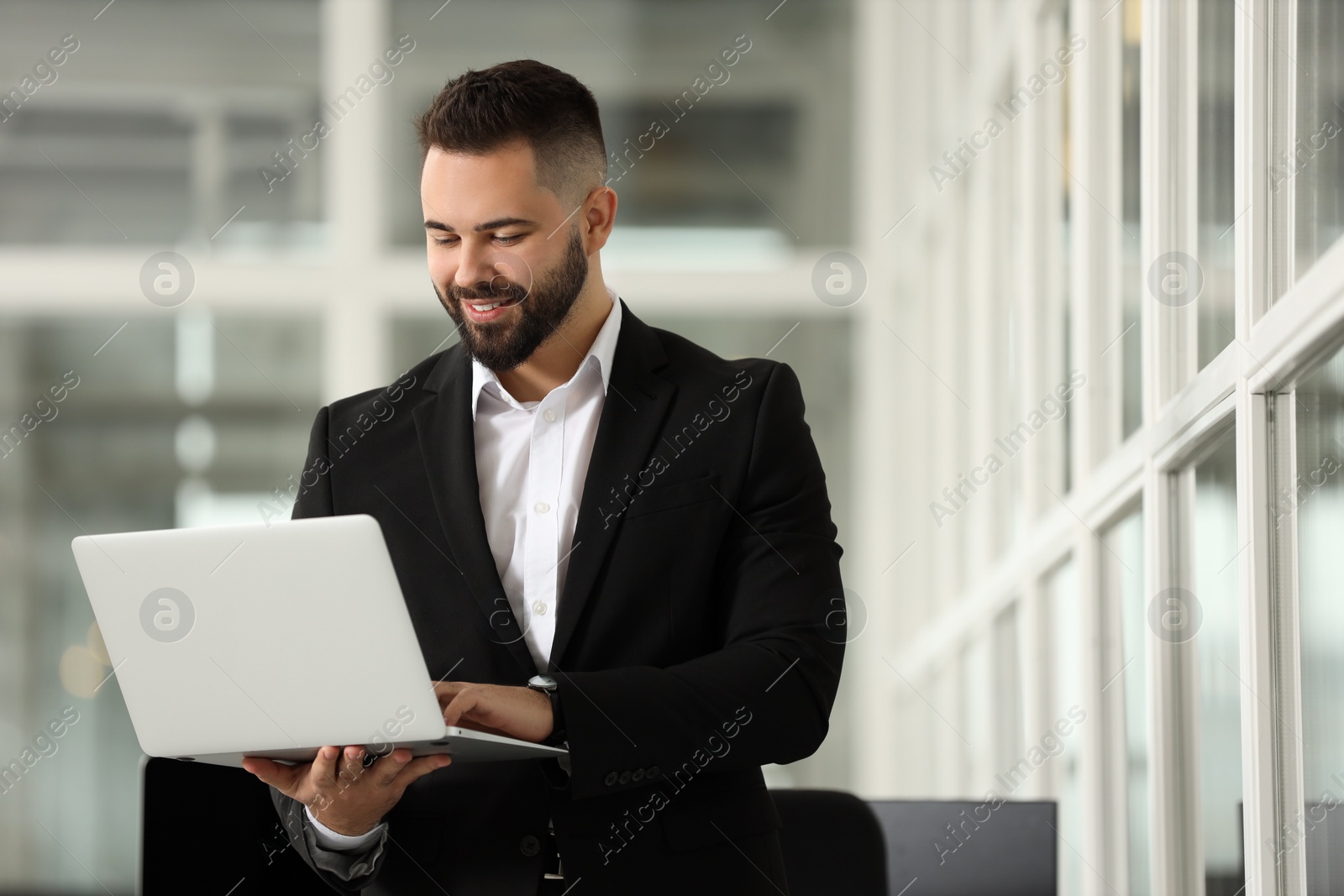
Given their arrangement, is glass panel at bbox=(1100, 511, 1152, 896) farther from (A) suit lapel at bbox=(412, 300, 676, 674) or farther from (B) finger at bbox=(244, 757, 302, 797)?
(B) finger at bbox=(244, 757, 302, 797)

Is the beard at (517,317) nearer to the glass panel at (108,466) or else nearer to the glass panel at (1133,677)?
the glass panel at (1133,677)

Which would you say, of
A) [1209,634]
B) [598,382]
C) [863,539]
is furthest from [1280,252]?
[863,539]

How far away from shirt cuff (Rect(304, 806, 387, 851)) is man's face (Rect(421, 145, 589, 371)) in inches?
21.4

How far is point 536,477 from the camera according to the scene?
5.47ft

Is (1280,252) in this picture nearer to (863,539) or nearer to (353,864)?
(353,864)

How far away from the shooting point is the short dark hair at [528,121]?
5.43 feet

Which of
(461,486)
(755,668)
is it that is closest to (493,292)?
(461,486)

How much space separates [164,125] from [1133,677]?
5.13 meters

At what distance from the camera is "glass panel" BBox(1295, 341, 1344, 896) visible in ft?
4.78

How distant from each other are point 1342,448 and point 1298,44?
48 centimetres

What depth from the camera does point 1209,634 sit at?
1.95 metres

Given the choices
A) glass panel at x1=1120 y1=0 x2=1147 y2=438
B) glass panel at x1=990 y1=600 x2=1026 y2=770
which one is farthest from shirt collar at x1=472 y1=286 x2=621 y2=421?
glass panel at x1=990 y1=600 x2=1026 y2=770

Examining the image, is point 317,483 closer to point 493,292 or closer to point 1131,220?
point 493,292

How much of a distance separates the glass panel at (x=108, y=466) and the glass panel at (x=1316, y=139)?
4.92 metres
